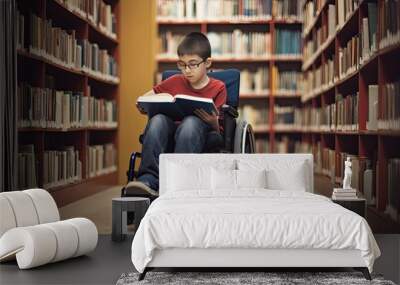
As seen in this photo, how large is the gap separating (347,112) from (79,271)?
2.35m

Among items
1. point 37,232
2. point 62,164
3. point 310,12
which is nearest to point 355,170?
point 310,12

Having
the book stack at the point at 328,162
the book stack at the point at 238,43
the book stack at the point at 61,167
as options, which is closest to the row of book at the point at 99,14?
the book stack at the point at 238,43

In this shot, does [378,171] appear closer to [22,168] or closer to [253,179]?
[253,179]

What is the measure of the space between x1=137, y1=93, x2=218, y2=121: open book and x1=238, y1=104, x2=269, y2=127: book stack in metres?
1.29

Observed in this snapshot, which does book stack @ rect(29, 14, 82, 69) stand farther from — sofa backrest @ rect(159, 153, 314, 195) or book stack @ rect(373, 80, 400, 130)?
book stack @ rect(373, 80, 400, 130)

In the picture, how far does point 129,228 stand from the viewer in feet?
14.5

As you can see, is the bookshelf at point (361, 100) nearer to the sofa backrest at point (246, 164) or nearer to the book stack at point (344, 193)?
the book stack at point (344, 193)

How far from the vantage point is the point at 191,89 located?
4816mm

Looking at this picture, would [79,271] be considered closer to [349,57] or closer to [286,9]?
[349,57]

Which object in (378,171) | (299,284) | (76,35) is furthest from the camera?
(76,35)

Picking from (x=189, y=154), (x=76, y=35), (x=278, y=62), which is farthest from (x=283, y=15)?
(x=189, y=154)

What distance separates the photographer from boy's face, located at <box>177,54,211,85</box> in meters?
4.85

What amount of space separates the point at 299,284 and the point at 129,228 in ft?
5.71

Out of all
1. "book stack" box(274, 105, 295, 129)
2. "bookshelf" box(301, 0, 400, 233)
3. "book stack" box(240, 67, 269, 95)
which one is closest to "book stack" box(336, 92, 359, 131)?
"bookshelf" box(301, 0, 400, 233)
